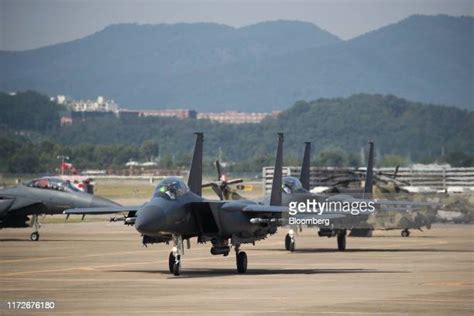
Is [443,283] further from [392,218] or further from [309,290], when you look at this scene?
[392,218]

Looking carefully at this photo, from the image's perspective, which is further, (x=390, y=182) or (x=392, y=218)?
(x=390, y=182)

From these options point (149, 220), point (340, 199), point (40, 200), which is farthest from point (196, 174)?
point (40, 200)

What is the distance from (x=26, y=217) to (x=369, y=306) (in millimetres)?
27840

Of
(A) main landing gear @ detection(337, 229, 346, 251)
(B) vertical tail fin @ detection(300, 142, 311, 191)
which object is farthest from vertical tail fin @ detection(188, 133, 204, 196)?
(B) vertical tail fin @ detection(300, 142, 311, 191)

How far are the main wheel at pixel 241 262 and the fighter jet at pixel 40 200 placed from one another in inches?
665

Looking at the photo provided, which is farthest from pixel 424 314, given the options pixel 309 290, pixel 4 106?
pixel 4 106

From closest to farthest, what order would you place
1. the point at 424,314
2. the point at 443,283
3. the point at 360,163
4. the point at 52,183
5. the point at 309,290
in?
the point at 424,314 < the point at 309,290 < the point at 443,283 < the point at 52,183 < the point at 360,163

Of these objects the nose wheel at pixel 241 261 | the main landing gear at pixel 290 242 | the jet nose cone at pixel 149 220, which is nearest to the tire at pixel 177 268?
the jet nose cone at pixel 149 220

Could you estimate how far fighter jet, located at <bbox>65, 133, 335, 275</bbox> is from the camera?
1138 inches

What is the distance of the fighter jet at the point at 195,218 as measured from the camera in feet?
94.8

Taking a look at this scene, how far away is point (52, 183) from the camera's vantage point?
158 ft

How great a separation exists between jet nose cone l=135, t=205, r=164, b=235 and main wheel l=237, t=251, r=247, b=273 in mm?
3042

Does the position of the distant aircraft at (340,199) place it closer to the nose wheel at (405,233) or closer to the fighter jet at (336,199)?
the fighter jet at (336,199)

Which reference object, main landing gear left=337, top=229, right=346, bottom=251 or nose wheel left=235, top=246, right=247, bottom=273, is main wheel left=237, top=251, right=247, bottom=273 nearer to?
nose wheel left=235, top=246, right=247, bottom=273
